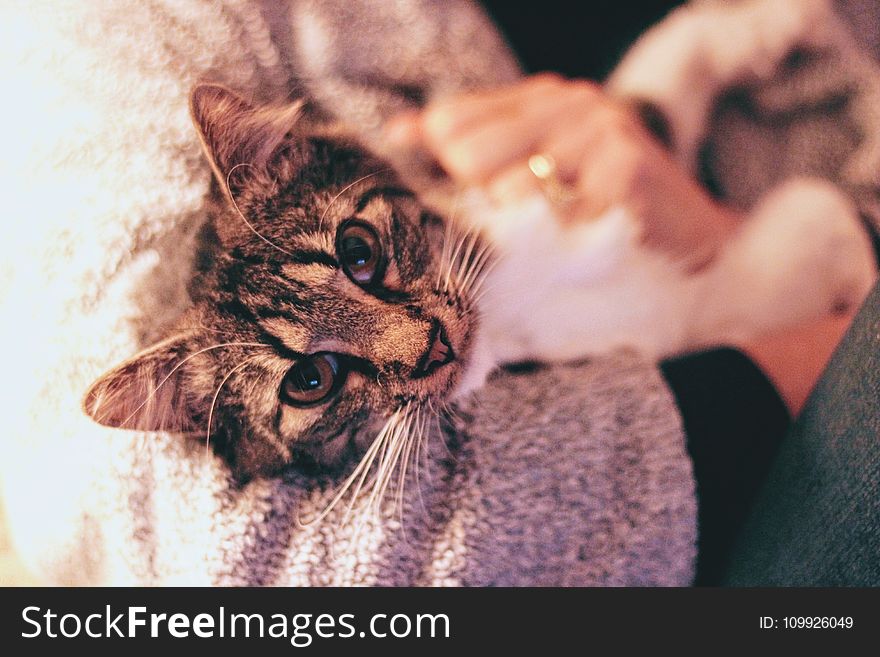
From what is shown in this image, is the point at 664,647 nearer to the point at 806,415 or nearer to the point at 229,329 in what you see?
the point at 806,415

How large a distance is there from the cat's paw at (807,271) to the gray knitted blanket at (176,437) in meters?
0.36

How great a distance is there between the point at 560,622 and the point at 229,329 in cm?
45

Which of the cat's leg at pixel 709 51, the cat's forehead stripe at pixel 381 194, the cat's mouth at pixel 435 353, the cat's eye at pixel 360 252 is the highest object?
the cat's leg at pixel 709 51

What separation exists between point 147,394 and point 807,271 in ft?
3.19

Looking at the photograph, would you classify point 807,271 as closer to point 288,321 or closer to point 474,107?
point 474,107

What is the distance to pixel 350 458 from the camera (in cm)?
59

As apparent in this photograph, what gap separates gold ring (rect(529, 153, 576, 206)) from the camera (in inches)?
33.4

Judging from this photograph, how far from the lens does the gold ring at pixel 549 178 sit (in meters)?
0.85

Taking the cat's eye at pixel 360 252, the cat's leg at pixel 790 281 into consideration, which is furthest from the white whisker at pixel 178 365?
the cat's leg at pixel 790 281

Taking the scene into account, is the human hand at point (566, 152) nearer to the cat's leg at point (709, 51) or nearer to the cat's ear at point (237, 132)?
→ the cat's leg at point (709, 51)

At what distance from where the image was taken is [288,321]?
540 millimetres

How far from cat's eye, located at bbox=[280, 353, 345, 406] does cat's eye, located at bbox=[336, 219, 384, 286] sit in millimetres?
87

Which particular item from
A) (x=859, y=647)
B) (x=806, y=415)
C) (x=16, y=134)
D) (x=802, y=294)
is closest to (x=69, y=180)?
(x=16, y=134)

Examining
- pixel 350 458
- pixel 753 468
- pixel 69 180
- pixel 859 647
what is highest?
pixel 69 180
